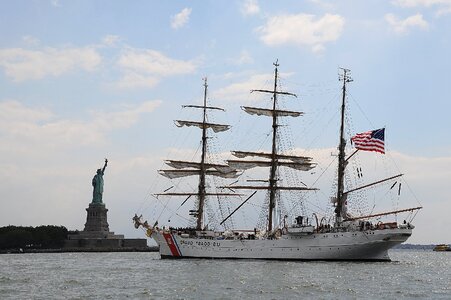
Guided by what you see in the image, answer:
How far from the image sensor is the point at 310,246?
8262cm

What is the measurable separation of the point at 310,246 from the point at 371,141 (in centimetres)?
1490

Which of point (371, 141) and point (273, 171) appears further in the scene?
point (273, 171)

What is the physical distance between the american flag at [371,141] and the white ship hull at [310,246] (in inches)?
377

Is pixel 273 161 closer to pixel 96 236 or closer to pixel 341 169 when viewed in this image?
pixel 341 169

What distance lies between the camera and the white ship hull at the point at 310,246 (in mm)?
79312

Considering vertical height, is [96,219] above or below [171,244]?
above

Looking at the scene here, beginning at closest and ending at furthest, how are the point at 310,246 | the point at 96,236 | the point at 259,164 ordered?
the point at 310,246 → the point at 259,164 → the point at 96,236

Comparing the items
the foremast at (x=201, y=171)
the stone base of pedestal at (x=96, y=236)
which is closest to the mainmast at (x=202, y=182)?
the foremast at (x=201, y=171)

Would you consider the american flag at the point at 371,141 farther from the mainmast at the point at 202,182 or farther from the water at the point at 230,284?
the mainmast at the point at 202,182

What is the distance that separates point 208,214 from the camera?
96938mm

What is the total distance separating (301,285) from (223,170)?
4713 cm

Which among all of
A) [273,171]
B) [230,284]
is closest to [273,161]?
[273,171]

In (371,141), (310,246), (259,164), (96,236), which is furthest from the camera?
(96,236)

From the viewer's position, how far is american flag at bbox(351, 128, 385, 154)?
7531 centimetres
